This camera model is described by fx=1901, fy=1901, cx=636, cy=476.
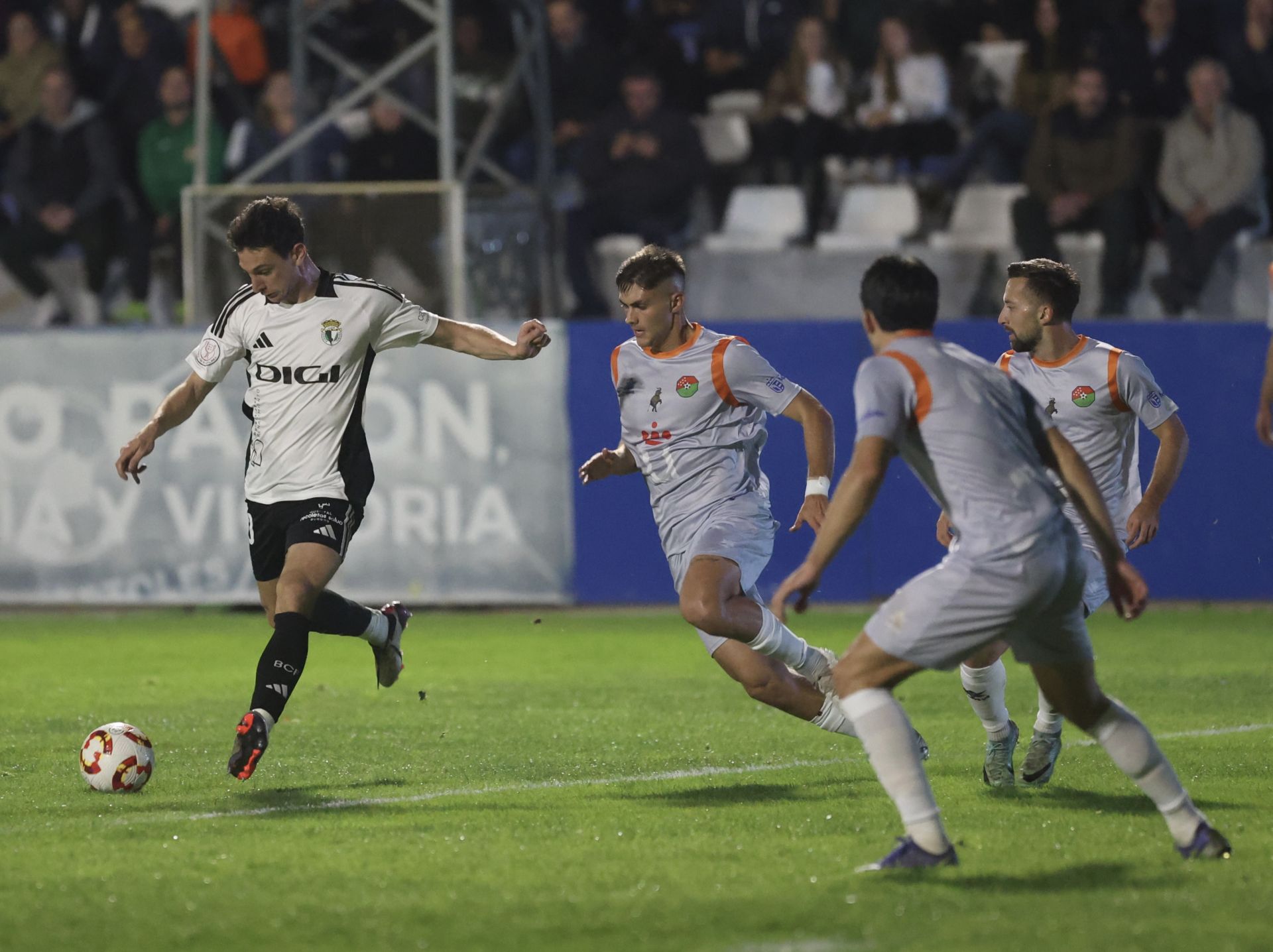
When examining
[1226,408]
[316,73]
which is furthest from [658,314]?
[316,73]

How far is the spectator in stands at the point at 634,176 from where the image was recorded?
1619cm

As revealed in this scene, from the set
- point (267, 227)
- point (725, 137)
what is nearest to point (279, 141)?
point (725, 137)

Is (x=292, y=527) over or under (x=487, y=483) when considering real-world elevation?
over

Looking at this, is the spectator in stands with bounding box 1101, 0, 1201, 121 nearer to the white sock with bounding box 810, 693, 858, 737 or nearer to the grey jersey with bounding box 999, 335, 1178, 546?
the grey jersey with bounding box 999, 335, 1178, 546

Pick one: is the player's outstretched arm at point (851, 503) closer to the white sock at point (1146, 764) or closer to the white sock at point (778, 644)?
the white sock at point (1146, 764)

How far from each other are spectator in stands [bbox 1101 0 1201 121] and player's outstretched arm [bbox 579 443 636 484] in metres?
9.44

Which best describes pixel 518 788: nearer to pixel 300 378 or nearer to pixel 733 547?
pixel 733 547

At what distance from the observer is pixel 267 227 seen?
7.43 metres

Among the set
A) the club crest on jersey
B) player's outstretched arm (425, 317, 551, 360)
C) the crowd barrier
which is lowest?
the crowd barrier

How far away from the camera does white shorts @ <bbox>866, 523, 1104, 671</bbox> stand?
521 centimetres

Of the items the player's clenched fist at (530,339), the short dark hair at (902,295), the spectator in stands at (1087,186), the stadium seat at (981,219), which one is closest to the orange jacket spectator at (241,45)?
the stadium seat at (981,219)

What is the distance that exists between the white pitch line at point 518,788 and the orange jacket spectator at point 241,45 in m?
11.3

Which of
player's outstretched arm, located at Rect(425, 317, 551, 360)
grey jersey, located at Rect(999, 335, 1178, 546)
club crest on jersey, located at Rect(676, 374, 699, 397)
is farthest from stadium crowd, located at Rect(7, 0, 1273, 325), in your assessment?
club crest on jersey, located at Rect(676, 374, 699, 397)

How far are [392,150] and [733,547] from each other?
9661mm
